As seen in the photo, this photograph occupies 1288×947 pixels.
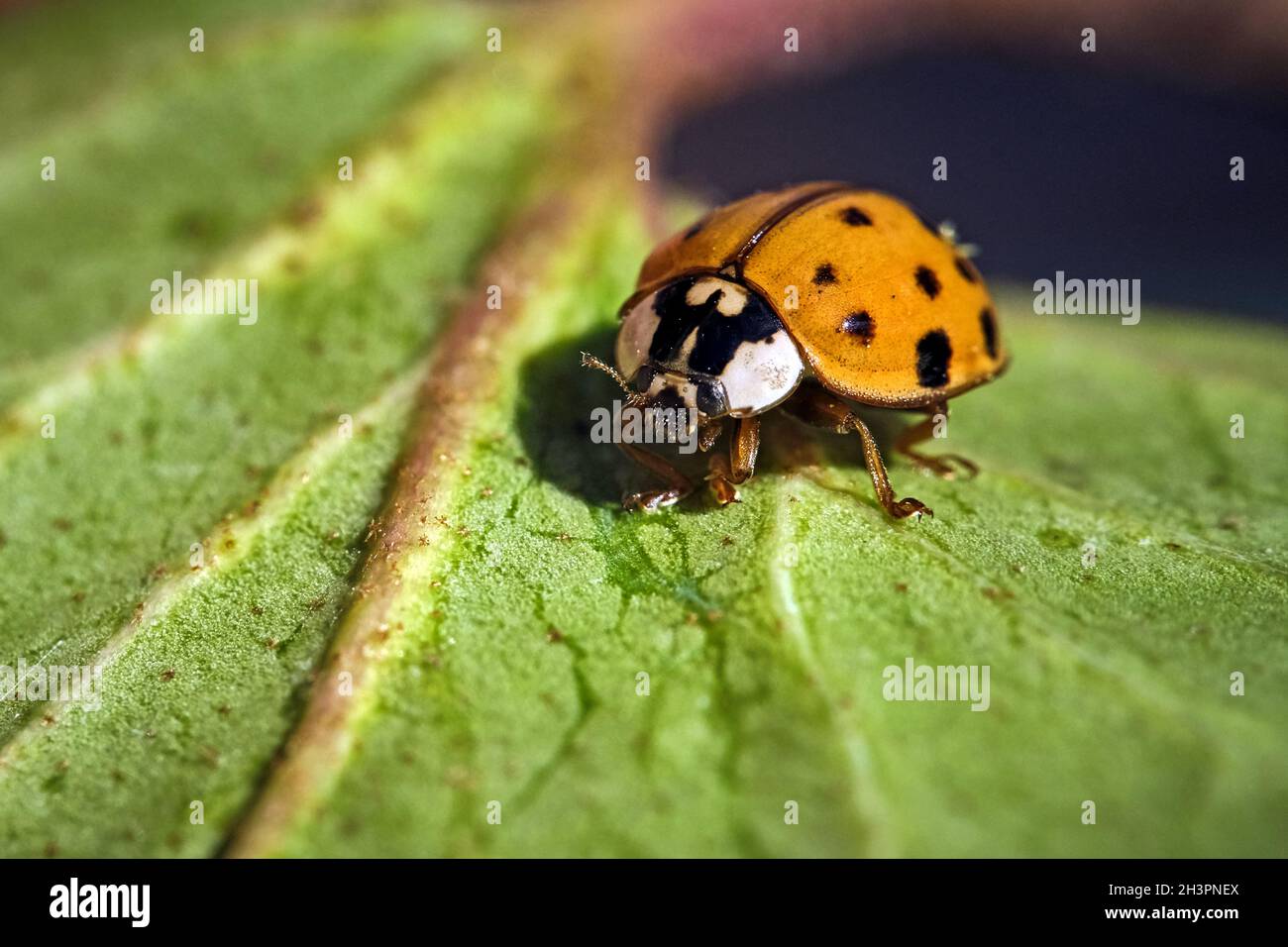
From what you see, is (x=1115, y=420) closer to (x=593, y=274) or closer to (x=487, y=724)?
(x=593, y=274)

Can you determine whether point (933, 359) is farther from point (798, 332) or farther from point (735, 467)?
point (735, 467)

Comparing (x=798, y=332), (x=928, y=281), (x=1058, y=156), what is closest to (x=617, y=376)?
(x=798, y=332)

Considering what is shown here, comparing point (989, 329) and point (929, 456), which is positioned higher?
point (989, 329)

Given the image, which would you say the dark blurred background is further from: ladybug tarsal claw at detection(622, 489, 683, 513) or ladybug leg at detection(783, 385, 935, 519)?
ladybug tarsal claw at detection(622, 489, 683, 513)

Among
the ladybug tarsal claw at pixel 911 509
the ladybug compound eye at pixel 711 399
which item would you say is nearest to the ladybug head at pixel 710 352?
the ladybug compound eye at pixel 711 399

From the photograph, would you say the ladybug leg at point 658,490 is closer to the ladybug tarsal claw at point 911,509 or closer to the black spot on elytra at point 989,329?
the ladybug tarsal claw at point 911,509

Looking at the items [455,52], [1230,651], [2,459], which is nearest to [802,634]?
[1230,651]

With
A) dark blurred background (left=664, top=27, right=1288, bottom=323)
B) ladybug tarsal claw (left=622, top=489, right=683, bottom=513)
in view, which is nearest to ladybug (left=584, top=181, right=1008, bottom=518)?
ladybug tarsal claw (left=622, top=489, right=683, bottom=513)
